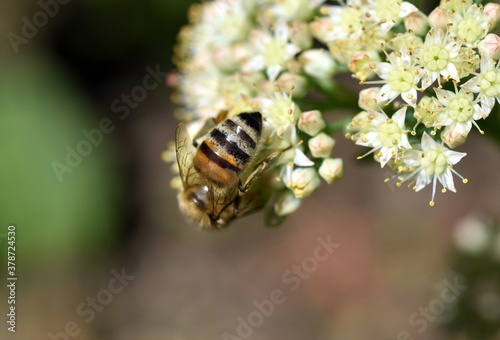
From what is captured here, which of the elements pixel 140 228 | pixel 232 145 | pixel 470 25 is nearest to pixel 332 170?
pixel 232 145

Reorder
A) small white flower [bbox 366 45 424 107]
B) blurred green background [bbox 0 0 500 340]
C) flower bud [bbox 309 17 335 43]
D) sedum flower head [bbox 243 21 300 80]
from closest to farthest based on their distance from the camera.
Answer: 1. small white flower [bbox 366 45 424 107]
2. flower bud [bbox 309 17 335 43]
3. sedum flower head [bbox 243 21 300 80]
4. blurred green background [bbox 0 0 500 340]

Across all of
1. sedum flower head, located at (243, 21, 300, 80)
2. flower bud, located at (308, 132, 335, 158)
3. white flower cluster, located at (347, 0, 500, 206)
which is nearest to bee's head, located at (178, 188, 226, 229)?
flower bud, located at (308, 132, 335, 158)

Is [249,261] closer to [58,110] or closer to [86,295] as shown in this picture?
[86,295]

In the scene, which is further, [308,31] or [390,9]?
[308,31]

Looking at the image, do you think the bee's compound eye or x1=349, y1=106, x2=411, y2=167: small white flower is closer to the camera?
x1=349, y1=106, x2=411, y2=167: small white flower

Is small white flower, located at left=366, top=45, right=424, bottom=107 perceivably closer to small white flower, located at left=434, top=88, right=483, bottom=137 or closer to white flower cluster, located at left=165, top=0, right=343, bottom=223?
small white flower, located at left=434, top=88, right=483, bottom=137

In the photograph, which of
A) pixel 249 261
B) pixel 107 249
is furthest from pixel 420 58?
pixel 107 249

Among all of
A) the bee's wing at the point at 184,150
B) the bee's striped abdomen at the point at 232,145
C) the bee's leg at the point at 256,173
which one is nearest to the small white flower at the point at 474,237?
the bee's leg at the point at 256,173

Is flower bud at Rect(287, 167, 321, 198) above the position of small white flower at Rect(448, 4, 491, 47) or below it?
below

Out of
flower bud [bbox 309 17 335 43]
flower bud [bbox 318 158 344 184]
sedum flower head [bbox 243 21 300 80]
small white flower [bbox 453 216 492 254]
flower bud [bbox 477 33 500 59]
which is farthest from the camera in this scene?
small white flower [bbox 453 216 492 254]
